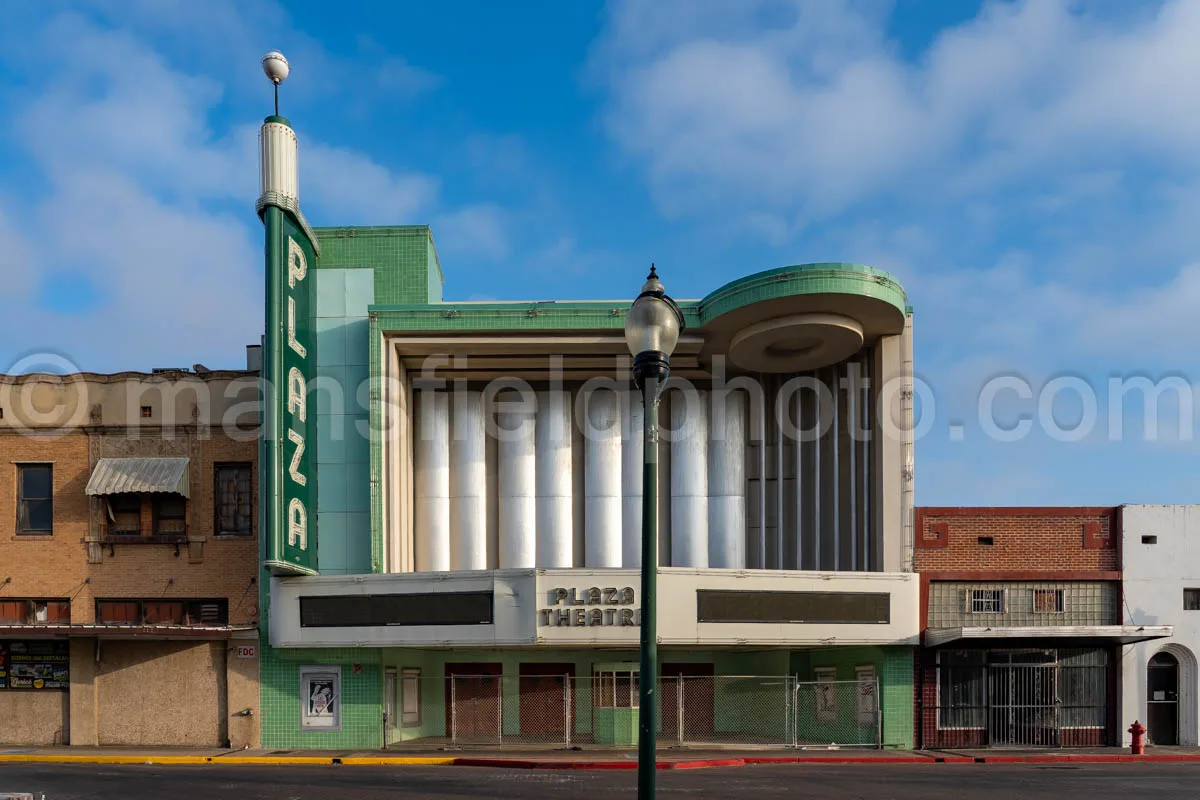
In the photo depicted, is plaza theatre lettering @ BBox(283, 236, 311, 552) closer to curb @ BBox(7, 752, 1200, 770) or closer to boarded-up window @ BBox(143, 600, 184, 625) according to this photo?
boarded-up window @ BBox(143, 600, 184, 625)

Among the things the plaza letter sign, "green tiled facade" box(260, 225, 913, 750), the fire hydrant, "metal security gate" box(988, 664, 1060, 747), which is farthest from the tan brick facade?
the fire hydrant

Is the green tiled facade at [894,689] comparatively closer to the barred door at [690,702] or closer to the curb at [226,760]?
the barred door at [690,702]

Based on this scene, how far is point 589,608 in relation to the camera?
2242cm

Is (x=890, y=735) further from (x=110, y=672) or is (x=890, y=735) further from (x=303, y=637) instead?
(x=110, y=672)

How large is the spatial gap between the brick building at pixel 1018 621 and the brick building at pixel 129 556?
1761cm

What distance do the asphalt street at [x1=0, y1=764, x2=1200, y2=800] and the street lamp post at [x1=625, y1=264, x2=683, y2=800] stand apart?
28.0 feet

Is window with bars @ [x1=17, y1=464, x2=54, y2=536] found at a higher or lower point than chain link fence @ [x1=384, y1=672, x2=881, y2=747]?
higher

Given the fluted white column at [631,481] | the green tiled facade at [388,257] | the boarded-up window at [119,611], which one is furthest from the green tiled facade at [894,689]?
the boarded-up window at [119,611]

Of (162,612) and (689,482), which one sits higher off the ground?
(689,482)

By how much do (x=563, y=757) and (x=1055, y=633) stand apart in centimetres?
1225

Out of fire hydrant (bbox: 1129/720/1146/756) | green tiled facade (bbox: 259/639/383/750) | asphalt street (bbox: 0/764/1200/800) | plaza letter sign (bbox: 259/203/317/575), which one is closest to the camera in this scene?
asphalt street (bbox: 0/764/1200/800)

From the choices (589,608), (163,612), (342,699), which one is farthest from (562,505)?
(163,612)

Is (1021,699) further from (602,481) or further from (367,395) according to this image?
(367,395)

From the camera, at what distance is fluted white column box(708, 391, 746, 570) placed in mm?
26156
